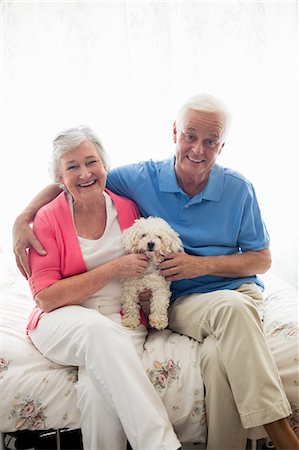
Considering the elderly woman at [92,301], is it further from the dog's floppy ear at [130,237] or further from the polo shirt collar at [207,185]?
the polo shirt collar at [207,185]

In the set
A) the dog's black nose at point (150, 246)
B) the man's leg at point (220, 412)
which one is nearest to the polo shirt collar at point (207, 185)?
the dog's black nose at point (150, 246)

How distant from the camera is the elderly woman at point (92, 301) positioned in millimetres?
1329

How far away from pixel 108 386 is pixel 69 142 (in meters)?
0.84

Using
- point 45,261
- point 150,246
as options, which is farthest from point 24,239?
point 150,246

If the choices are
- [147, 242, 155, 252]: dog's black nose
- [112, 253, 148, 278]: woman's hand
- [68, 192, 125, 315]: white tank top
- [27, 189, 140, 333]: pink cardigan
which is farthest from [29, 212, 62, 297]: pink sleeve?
[147, 242, 155, 252]: dog's black nose

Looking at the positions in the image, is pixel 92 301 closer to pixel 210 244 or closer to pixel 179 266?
pixel 179 266

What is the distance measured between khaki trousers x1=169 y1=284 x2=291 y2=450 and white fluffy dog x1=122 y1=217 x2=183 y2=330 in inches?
7.9

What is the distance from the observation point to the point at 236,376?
4.54 ft

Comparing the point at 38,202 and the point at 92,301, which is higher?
the point at 38,202

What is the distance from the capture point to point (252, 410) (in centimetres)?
135

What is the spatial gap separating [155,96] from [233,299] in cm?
141

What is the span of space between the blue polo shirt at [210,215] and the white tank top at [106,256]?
0.59ft

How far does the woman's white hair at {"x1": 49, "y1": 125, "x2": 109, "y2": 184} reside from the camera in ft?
5.30

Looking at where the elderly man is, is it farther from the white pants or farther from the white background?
the white background
